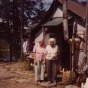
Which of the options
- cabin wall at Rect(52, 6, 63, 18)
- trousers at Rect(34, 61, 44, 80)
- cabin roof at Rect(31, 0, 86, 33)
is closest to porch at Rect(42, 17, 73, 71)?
cabin wall at Rect(52, 6, 63, 18)

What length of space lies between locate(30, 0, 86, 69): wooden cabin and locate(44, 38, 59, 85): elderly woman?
93 centimetres

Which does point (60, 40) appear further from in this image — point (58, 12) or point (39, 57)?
point (39, 57)

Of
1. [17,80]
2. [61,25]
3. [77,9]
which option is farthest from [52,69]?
[77,9]

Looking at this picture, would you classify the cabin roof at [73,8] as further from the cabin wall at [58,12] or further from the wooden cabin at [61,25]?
the cabin wall at [58,12]

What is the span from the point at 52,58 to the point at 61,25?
83.1 inches

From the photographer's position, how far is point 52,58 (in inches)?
340

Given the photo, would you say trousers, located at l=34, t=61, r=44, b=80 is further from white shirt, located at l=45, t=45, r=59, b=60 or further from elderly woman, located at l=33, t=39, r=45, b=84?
white shirt, located at l=45, t=45, r=59, b=60

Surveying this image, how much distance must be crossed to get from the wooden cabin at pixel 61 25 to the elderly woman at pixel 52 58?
3.04ft

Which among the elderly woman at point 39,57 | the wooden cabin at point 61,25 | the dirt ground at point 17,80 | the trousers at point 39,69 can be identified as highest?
the wooden cabin at point 61,25

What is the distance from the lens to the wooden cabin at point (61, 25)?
10.0m

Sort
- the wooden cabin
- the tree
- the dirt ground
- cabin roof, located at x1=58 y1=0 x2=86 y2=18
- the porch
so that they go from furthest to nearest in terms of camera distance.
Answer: the tree, the porch, the wooden cabin, cabin roof, located at x1=58 y1=0 x2=86 y2=18, the dirt ground

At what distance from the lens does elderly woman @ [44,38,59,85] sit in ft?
28.2

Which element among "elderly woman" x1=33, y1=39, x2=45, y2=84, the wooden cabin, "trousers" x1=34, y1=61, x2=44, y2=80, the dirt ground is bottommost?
the dirt ground

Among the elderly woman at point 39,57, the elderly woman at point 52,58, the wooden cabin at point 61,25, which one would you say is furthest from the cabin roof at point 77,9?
the elderly woman at point 39,57
